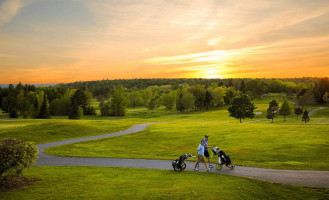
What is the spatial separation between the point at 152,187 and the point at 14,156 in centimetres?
916

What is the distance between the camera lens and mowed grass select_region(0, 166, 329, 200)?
15.0 metres

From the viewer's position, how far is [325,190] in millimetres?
16422

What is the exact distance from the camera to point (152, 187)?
641 inches

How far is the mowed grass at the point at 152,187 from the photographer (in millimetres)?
14969

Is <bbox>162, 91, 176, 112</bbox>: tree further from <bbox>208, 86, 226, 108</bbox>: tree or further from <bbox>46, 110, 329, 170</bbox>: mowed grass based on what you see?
<bbox>46, 110, 329, 170</bbox>: mowed grass

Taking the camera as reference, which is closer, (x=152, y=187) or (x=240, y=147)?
(x=152, y=187)

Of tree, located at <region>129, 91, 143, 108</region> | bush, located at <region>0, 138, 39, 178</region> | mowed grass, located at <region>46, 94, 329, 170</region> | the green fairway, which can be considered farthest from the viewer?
tree, located at <region>129, 91, 143, 108</region>

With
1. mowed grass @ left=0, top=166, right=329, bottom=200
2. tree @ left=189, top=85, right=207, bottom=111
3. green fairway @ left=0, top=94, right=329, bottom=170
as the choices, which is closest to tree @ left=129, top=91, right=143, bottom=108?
tree @ left=189, top=85, right=207, bottom=111

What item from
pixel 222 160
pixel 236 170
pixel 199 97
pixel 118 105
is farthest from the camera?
pixel 199 97

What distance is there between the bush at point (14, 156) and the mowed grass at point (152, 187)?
150 centimetres

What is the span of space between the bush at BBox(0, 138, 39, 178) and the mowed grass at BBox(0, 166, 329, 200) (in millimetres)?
1504

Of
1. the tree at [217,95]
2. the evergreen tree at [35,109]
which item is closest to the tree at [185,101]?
the tree at [217,95]

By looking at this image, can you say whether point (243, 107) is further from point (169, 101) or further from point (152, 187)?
point (152, 187)

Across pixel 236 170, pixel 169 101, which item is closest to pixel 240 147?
pixel 236 170
